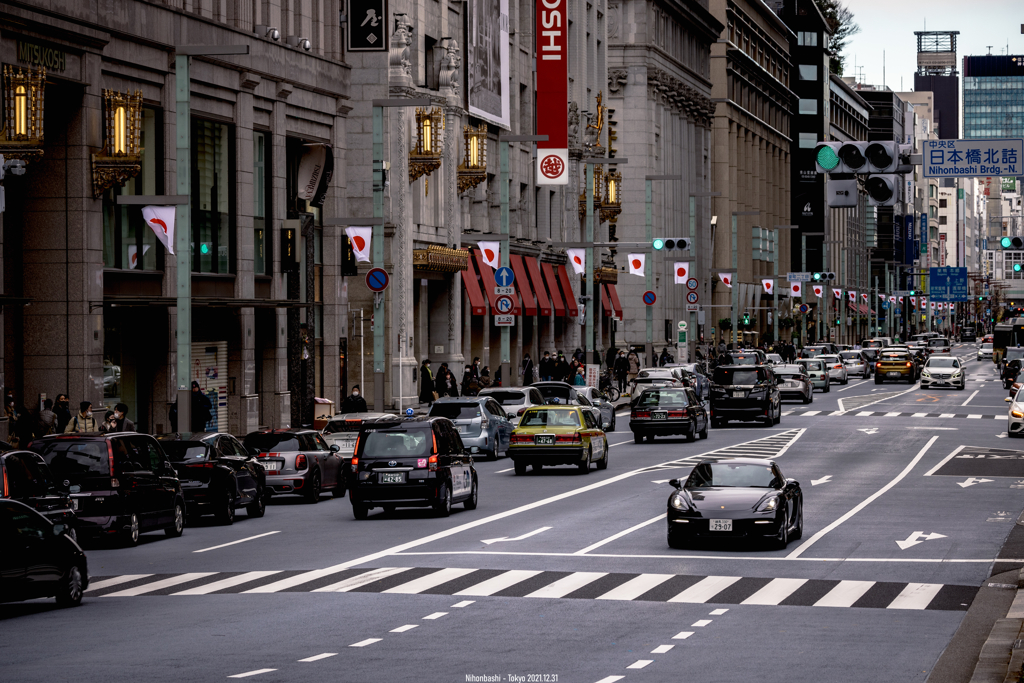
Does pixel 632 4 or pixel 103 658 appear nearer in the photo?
pixel 103 658

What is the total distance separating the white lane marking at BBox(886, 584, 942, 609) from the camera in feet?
61.0

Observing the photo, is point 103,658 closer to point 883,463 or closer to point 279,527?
point 279,527

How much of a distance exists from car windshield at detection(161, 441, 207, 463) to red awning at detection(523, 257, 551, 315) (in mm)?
49326

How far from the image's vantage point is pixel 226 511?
93.0 ft

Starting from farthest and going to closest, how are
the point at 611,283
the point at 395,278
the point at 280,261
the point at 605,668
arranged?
the point at 611,283 < the point at 395,278 < the point at 280,261 < the point at 605,668

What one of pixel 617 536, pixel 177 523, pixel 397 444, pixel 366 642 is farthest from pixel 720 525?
pixel 177 523

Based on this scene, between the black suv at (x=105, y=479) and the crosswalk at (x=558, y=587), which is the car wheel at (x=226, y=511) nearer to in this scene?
the black suv at (x=105, y=479)

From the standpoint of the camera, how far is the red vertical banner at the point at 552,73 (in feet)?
251

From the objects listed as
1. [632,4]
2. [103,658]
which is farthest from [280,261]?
[632,4]

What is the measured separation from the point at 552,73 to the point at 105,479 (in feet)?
184

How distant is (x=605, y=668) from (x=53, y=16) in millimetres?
25273

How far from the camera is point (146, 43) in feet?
132

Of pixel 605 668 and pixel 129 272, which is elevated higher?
pixel 129 272

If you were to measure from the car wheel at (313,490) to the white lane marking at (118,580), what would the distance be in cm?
1040
